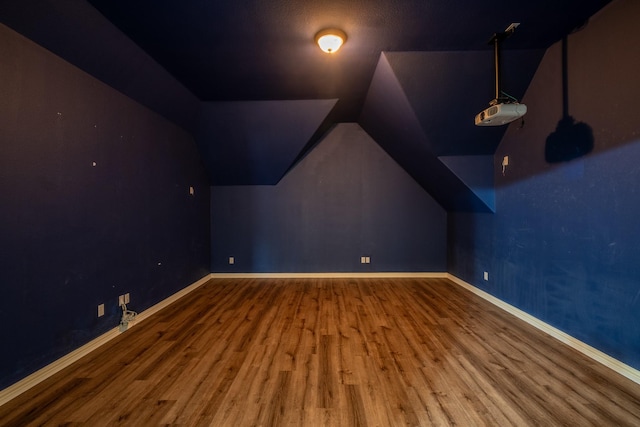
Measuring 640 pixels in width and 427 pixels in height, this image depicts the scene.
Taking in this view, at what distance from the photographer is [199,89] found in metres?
3.40

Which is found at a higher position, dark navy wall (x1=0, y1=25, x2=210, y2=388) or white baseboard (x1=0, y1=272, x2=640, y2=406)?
dark navy wall (x1=0, y1=25, x2=210, y2=388)

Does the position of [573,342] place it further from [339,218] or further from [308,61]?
[308,61]

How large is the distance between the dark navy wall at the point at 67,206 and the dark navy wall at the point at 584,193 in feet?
13.9

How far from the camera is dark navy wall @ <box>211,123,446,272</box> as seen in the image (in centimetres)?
493

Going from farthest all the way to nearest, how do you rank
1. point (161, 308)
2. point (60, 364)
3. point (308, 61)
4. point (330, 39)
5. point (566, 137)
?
point (161, 308)
point (308, 61)
point (566, 137)
point (330, 39)
point (60, 364)

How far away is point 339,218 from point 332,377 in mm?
3193

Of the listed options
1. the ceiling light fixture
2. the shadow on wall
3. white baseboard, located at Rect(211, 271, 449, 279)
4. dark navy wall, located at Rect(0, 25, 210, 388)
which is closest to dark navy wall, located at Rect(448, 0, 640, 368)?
the shadow on wall

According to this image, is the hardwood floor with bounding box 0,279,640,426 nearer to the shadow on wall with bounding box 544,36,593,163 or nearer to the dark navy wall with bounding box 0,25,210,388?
the dark navy wall with bounding box 0,25,210,388

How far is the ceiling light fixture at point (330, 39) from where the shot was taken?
2262 millimetres

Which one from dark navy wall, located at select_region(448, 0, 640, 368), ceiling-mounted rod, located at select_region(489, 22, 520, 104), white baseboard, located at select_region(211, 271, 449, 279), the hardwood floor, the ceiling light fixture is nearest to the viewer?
the hardwood floor

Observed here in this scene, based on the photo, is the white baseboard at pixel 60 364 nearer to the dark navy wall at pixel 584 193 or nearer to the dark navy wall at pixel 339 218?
the dark navy wall at pixel 339 218

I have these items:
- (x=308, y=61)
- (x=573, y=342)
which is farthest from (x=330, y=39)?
(x=573, y=342)

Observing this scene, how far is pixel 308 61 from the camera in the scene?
9.07 ft

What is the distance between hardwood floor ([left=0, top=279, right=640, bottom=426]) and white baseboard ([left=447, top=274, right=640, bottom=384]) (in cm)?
7
